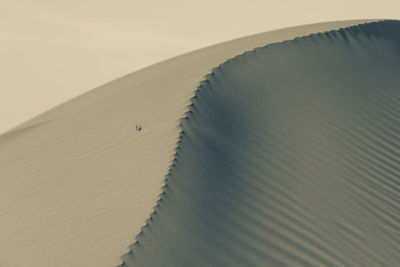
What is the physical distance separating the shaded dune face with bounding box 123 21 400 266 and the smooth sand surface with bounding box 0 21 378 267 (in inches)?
8.3

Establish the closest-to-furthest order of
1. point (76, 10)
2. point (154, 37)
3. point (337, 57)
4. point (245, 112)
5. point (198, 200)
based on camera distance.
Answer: point (198, 200) < point (245, 112) < point (337, 57) < point (154, 37) < point (76, 10)

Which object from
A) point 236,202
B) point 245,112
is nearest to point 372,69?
point 245,112

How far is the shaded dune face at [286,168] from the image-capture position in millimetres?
5676

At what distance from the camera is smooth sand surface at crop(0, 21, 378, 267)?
5734 mm

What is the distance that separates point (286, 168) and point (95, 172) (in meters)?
1.85

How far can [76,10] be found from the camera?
75.3 ft

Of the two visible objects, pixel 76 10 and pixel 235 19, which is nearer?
pixel 235 19

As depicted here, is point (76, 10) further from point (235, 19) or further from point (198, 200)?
point (198, 200)

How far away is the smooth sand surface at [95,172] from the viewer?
18.8 feet

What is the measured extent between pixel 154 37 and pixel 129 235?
1568 cm

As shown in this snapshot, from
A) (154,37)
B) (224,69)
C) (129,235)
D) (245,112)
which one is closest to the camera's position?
(129,235)

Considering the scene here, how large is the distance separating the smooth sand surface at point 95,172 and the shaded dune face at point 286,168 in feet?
0.70

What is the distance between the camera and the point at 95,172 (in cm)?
675

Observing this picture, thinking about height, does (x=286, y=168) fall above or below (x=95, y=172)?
below
